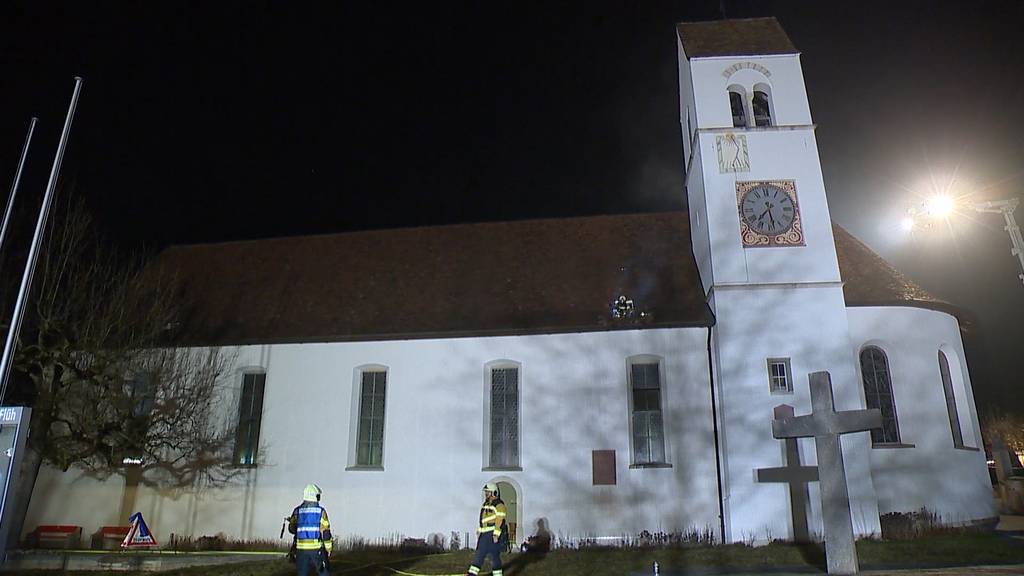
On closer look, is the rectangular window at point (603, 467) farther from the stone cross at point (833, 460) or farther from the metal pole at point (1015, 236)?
the metal pole at point (1015, 236)

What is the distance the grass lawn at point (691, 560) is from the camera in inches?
530

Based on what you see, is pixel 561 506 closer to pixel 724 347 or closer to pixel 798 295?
pixel 724 347

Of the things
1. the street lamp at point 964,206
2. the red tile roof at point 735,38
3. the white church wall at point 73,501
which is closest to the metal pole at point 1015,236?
the street lamp at point 964,206

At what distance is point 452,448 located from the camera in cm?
1934

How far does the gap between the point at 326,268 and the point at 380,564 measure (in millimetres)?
11968

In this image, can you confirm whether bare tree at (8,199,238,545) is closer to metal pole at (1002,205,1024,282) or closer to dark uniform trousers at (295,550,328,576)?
dark uniform trousers at (295,550,328,576)

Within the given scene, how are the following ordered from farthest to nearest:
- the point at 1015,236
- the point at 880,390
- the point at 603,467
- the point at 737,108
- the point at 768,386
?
the point at 737,108
the point at 880,390
the point at 603,467
the point at 768,386
the point at 1015,236

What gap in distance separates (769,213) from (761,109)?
159 inches

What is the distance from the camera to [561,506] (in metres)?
18.5

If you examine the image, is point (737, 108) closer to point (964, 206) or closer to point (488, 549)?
point (964, 206)

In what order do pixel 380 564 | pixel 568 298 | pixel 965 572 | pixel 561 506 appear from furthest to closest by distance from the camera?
pixel 568 298, pixel 561 506, pixel 380 564, pixel 965 572

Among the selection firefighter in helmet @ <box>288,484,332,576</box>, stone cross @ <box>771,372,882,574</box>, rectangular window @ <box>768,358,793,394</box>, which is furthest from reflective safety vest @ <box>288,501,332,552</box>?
rectangular window @ <box>768,358,793,394</box>

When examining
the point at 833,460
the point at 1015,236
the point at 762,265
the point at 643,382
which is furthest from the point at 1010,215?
the point at 643,382

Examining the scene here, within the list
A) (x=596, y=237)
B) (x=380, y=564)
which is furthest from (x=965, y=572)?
(x=596, y=237)
